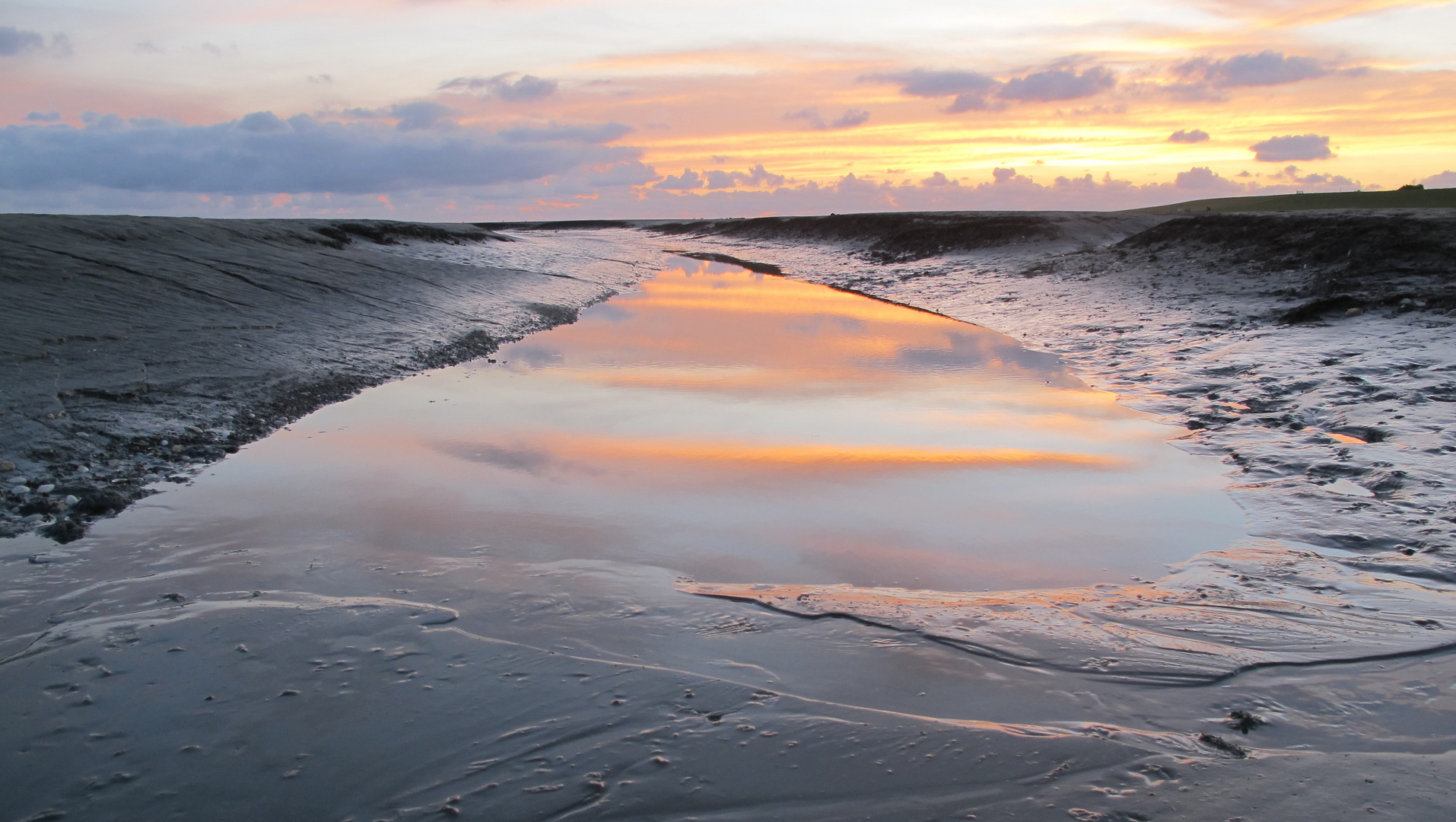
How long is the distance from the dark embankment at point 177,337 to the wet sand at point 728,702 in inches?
54.1

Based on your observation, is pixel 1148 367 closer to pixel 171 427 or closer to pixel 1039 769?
pixel 1039 769

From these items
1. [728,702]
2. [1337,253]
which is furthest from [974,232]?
[728,702]

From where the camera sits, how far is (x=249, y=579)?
12.6ft

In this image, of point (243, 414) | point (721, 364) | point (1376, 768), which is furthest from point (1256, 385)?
point (243, 414)

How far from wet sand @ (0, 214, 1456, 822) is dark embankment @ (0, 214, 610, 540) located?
1374mm

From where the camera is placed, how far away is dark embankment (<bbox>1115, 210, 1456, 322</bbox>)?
11727mm

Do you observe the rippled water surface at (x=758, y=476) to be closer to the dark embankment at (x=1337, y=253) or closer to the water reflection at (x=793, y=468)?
the water reflection at (x=793, y=468)

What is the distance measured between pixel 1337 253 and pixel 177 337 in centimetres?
1754

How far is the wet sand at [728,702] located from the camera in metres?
2.43

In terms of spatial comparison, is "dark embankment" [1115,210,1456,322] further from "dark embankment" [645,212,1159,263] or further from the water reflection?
"dark embankment" [645,212,1159,263]

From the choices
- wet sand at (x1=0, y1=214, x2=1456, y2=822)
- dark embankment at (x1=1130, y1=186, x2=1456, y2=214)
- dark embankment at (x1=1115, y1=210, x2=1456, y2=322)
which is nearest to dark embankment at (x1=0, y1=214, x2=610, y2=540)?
wet sand at (x1=0, y1=214, x2=1456, y2=822)

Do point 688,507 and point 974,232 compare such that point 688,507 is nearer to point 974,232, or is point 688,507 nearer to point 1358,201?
point 974,232

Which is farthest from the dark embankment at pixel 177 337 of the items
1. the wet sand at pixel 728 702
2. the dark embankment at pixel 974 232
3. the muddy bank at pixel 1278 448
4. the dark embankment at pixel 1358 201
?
the dark embankment at pixel 1358 201

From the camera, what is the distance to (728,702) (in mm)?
2908
